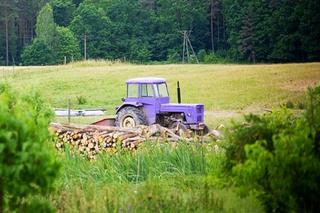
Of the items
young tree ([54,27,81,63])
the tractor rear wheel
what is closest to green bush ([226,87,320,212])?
the tractor rear wheel

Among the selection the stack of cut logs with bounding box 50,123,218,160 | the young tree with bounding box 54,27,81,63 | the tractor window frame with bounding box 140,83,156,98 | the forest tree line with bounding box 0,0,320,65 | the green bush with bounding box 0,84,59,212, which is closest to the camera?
the green bush with bounding box 0,84,59,212

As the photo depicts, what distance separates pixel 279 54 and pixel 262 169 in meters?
21.3

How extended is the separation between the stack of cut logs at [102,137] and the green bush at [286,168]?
195 inches

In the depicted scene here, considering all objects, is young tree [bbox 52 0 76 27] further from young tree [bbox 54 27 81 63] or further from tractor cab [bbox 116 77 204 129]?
tractor cab [bbox 116 77 204 129]

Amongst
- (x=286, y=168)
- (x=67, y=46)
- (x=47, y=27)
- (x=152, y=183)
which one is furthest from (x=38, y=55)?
(x=286, y=168)

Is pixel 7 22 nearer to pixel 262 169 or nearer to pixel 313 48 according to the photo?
pixel 313 48

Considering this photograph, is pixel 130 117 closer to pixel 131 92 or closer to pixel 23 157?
pixel 131 92

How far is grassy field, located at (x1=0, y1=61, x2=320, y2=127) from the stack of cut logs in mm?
4741

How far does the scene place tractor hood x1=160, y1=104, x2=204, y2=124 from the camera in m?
12.5

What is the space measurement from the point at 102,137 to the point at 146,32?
26721 millimetres

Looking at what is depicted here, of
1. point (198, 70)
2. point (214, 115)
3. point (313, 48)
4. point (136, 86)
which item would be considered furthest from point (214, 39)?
point (136, 86)

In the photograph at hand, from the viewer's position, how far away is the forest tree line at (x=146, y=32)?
85.2 ft

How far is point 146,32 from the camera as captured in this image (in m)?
36.0

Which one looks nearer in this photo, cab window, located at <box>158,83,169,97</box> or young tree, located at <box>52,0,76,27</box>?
cab window, located at <box>158,83,169,97</box>
